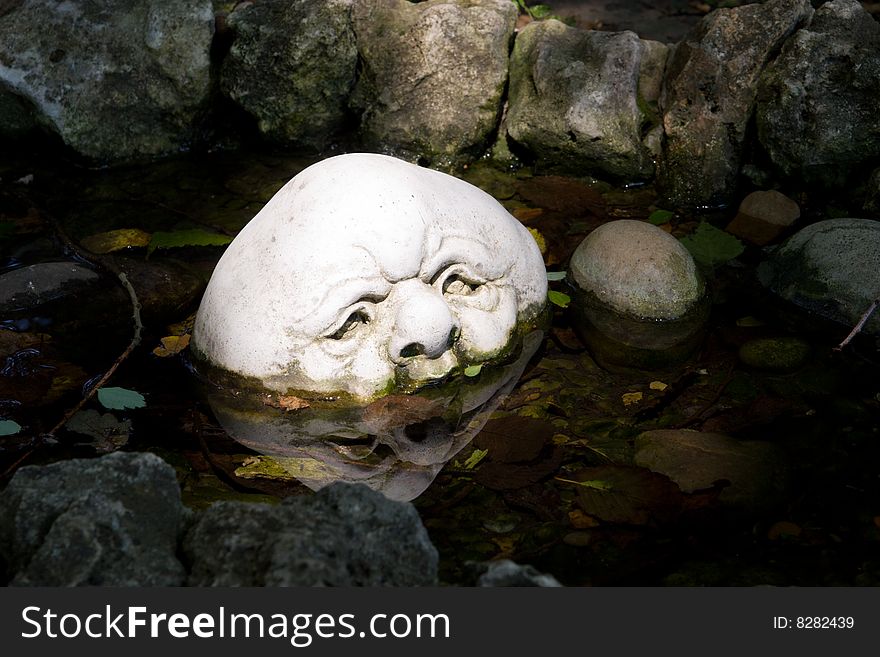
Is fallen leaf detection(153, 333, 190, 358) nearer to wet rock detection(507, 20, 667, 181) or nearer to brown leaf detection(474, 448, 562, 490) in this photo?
brown leaf detection(474, 448, 562, 490)

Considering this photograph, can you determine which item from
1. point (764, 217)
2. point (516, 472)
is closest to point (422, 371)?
point (516, 472)

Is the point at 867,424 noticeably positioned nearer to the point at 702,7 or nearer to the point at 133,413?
the point at 133,413

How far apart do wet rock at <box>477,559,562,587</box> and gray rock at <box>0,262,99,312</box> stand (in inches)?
120

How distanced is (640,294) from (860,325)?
3.11 feet

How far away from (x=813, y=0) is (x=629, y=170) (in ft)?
7.62

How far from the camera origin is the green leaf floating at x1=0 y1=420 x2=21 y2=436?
368cm

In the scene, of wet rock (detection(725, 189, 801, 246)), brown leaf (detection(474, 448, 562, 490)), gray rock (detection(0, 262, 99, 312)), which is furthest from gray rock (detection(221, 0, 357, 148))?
brown leaf (detection(474, 448, 562, 490))

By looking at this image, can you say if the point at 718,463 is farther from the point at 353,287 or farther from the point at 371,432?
the point at 353,287

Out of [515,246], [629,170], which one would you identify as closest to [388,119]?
[629,170]

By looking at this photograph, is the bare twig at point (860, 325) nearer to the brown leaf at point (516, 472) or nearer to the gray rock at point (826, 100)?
the gray rock at point (826, 100)

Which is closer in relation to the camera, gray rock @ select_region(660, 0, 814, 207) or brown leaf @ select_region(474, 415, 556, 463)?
brown leaf @ select_region(474, 415, 556, 463)

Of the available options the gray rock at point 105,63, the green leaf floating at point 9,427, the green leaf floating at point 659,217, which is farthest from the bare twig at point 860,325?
the gray rock at point 105,63

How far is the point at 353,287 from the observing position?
3598mm

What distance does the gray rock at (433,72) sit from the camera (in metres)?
5.66
